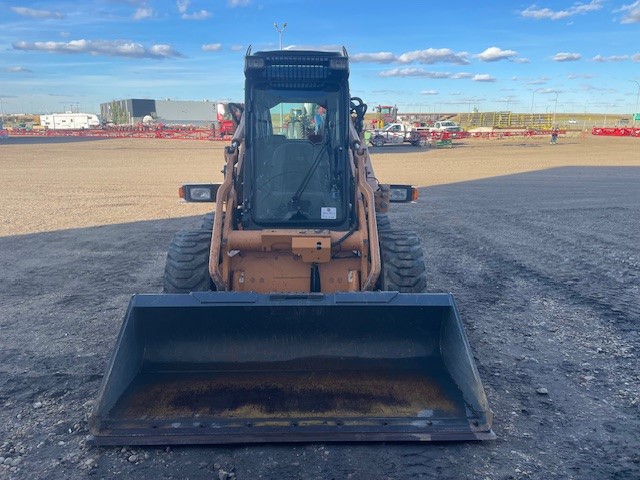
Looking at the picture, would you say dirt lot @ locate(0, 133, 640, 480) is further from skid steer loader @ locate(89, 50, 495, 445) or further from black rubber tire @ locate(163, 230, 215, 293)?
black rubber tire @ locate(163, 230, 215, 293)

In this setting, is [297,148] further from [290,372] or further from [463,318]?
[463,318]

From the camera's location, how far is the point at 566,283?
843cm

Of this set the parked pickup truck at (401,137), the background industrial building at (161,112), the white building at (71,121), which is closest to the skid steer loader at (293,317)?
the parked pickup truck at (401,137)

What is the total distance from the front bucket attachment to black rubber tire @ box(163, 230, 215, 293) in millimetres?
834

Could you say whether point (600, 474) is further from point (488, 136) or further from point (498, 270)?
point (488, 136)

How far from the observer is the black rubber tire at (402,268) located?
593 centimetres

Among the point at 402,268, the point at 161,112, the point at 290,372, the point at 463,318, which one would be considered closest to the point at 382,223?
the point at 402,268

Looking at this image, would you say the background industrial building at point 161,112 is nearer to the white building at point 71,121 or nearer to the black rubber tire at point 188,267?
the white building at point 71,121

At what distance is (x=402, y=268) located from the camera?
5.94m

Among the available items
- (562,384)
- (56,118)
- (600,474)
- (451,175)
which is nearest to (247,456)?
(600,474)

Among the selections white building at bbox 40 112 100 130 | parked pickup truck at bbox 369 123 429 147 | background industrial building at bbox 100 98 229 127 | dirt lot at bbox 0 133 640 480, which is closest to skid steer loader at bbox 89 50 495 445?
dirt lot at bbox 0 133 640 480

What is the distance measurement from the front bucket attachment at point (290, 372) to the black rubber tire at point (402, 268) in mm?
818

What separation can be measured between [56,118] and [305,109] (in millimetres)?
91290

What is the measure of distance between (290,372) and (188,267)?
60.3 inches
